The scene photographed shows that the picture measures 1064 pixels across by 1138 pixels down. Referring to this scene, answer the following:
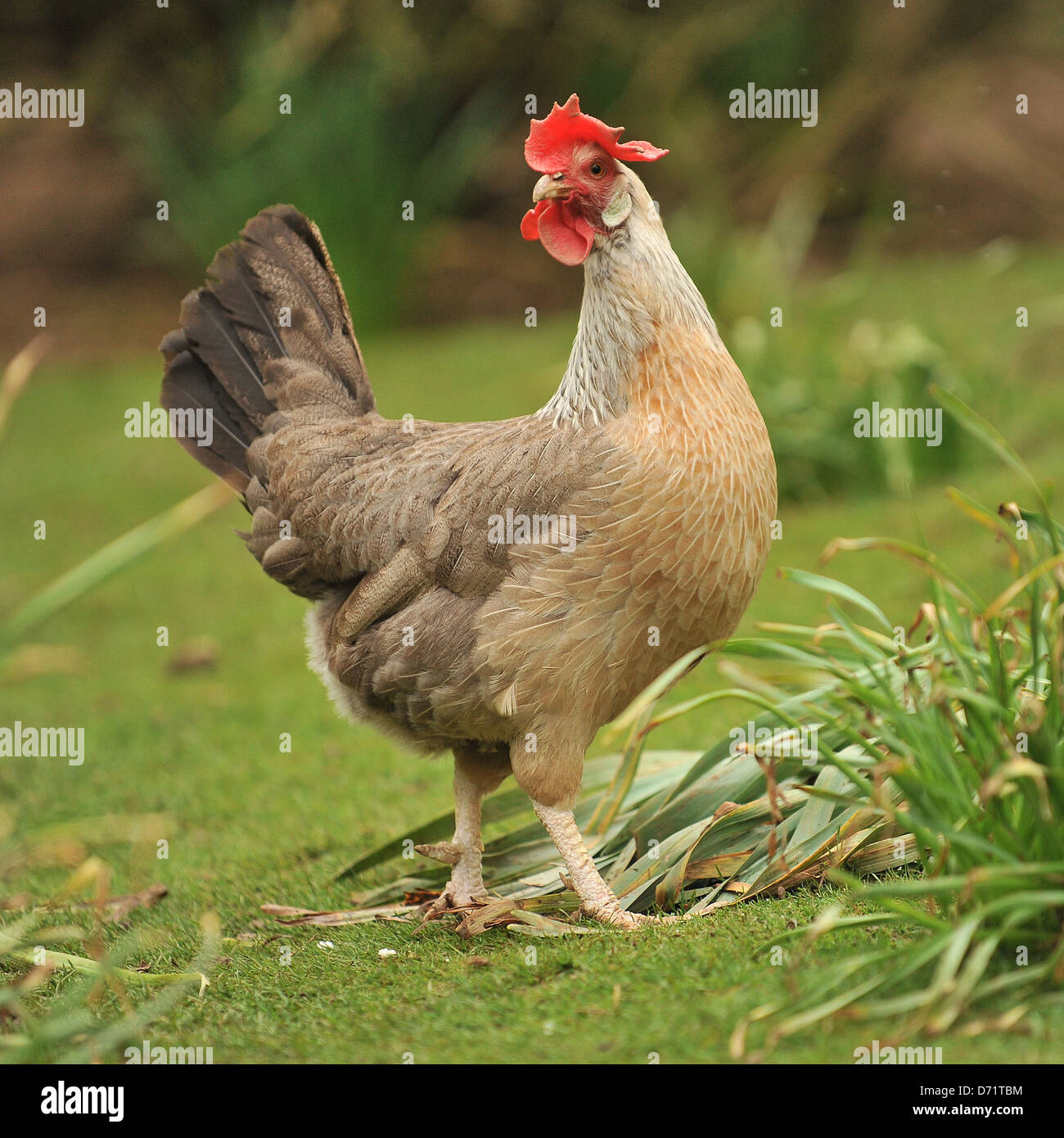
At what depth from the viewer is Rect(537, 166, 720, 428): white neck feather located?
3119 mm

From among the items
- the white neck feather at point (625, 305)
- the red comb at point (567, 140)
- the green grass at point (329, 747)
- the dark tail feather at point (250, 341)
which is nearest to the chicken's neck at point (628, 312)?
the white neck feather at point (625, 305)

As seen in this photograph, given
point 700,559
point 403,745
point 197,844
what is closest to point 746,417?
point 700,559

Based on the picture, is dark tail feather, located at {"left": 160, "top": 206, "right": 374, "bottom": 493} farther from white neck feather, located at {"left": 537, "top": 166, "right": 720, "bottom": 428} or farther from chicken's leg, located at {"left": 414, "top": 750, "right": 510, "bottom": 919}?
chicken's leg, located at {"left": 414, "top": 750, "right": 510, "bottom": 919}

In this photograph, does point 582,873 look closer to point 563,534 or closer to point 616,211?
point 563,534

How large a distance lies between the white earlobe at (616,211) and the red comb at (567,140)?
0.33ft

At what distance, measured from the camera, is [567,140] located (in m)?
3.08

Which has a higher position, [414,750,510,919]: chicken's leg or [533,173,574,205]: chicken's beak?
[533,173,574,205]: chicken's beak

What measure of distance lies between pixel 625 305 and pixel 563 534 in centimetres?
61

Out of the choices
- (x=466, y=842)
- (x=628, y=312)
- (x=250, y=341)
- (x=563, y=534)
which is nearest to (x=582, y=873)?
(x=466, y=842)

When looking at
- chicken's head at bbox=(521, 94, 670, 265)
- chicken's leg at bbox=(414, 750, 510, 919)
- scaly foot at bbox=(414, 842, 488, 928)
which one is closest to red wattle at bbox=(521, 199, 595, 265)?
chicken's head at bbox=(521, 94, 670, 265)

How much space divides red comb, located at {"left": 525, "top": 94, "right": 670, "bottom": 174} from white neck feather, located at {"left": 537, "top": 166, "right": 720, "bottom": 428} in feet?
0.23

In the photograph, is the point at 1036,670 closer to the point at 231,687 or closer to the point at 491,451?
the point at 491,451

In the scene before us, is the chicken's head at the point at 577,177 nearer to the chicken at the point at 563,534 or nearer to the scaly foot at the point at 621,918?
the chicken at the point at 563,534

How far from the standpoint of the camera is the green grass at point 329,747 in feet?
8.43
